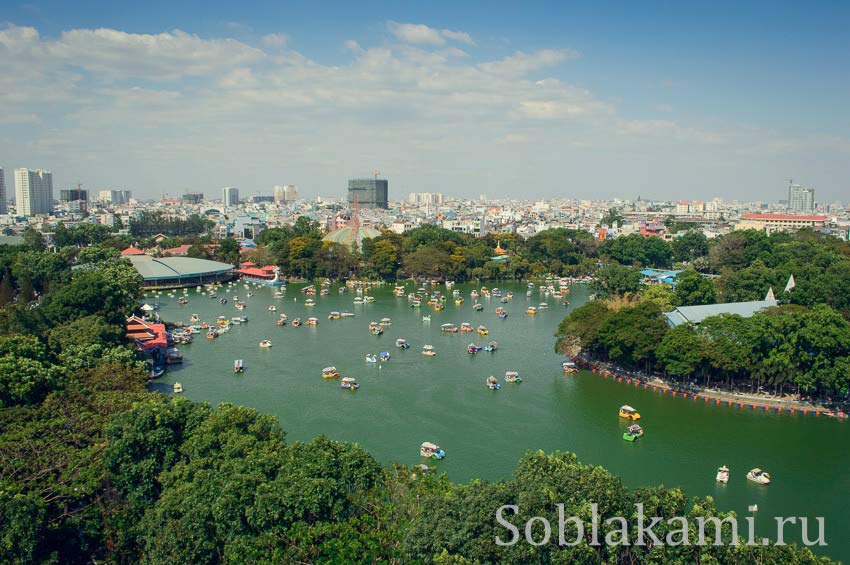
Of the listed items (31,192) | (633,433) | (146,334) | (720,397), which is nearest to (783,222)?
(720,397)

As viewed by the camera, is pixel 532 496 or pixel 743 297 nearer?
pixel 532 496

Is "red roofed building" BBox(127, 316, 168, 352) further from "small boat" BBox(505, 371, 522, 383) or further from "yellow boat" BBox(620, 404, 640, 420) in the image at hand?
"yellow boat" BBox(620, 404, 640, 420)

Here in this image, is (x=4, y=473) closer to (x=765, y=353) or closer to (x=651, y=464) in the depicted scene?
(x=651, y=464)

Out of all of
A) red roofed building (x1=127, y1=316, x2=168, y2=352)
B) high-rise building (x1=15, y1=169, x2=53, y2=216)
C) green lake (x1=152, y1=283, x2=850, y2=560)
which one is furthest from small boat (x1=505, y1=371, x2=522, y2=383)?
high-rise building (x1=15, y1=169, x2=53, y2=216)

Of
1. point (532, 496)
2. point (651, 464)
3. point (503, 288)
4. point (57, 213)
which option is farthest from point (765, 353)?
point (57, 213)

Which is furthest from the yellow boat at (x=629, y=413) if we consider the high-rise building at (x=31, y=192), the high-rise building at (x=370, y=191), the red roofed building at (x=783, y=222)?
the high-rise building at (x=31, y=192)

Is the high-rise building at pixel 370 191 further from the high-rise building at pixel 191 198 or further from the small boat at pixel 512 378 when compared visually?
the small boat at pixel 512 378
